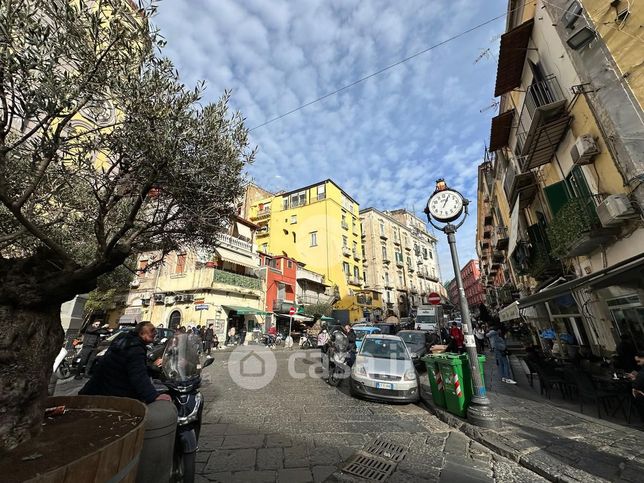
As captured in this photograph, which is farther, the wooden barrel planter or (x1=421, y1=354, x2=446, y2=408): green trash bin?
(x1=421, y1=354, x2=446, y2=408): green trash bin

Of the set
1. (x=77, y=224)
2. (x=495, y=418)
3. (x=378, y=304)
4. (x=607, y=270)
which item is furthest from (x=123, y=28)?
(x=378, y=304)

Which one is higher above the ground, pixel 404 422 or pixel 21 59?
pixel 21 59

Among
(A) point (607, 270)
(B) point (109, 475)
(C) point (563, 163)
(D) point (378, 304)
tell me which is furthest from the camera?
(D) point (378, 304)

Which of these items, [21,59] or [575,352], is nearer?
[21,59]

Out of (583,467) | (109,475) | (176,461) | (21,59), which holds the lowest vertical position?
(583,467)

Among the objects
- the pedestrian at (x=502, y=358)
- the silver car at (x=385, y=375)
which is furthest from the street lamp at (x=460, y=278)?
the pedestrian at (x=502, y=358)

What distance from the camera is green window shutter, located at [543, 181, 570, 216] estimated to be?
9398 mm

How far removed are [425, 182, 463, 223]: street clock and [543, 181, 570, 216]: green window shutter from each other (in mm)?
5099

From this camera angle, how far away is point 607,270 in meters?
5.81

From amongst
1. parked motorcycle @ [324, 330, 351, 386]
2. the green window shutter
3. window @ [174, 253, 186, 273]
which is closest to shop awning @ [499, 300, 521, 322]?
the green window shutter

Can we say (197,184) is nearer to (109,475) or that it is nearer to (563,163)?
(109,475)

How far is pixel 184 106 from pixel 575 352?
11455 mm

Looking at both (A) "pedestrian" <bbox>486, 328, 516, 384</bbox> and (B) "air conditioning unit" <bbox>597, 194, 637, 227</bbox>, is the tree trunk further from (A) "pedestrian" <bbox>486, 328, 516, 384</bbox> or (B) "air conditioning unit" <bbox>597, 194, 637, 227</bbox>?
(A) "pedestrian" <bbox>486, 328, 516, 384</bbox>

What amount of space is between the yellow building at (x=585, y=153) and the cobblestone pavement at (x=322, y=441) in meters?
4.56
